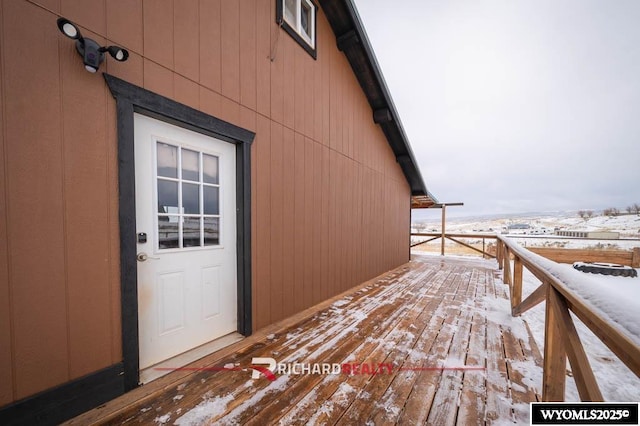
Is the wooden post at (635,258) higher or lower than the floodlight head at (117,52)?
lower

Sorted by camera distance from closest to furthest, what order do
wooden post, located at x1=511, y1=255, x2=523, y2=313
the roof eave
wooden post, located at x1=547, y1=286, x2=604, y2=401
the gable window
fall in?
wooden post, located at x1=547, y1=286, x2=604, y2=401, the gable window, wooden post, located at x1=511, y1=255, x2=523, y2=313, the roof eave

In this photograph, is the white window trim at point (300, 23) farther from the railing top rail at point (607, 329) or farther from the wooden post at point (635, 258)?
the wooden post at point (635, 258)

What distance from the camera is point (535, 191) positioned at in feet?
161

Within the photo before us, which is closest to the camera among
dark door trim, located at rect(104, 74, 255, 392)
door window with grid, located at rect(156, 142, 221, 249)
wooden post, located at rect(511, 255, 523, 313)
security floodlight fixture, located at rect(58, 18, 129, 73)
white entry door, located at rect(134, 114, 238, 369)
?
security floodlight fixture, located at rect(58, 18, 129, 73)

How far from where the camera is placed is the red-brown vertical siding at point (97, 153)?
1219 millimetres

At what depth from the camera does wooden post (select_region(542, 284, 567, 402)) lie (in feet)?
4.66

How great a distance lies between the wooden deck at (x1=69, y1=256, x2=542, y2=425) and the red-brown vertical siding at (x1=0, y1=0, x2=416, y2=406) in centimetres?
45

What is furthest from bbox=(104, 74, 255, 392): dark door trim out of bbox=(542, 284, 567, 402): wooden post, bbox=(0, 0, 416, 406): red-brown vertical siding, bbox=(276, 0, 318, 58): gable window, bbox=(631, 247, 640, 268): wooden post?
bbox=(631, 247, 640, 268): wooden post

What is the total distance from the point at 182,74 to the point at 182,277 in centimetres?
176

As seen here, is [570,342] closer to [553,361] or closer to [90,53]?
[553,361]

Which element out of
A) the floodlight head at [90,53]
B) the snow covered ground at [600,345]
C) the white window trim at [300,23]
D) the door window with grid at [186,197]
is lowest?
the snow covered ground at [600,345]

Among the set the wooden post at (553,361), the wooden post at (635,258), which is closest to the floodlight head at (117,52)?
the wooden post at (553,361)

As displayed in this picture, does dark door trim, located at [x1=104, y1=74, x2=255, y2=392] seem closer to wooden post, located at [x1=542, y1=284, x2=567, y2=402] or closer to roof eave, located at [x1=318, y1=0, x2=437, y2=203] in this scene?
wooden post, located at [x1=542, y1=284, x2=567, y2=402]

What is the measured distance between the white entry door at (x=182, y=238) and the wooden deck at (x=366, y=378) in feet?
1.08
